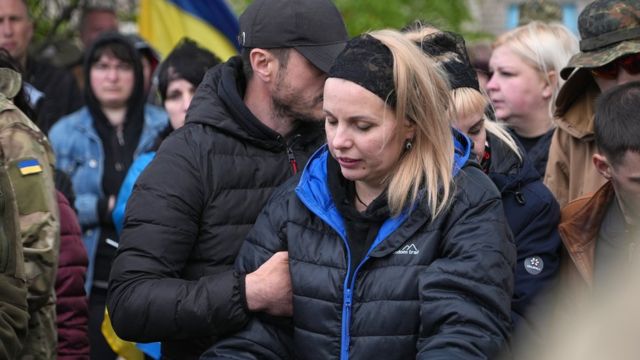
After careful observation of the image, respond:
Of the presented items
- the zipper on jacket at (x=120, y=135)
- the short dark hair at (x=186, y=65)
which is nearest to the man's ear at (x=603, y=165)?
the short dark hair at (x=186, y=65)

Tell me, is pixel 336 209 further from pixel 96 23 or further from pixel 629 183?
pixel 96 23

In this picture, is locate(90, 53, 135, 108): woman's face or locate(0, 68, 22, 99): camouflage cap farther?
locate(90, 53, 135, 108): woman's face

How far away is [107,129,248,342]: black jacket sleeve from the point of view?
11.7ft

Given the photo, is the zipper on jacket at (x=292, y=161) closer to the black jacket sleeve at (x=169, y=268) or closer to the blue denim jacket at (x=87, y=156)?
the black jacket sleeve at (x=169, y=268)

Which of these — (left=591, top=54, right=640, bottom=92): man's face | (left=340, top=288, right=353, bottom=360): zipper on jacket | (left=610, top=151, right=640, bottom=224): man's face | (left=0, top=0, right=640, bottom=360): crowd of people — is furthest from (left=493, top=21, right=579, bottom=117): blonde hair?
(left=340, top=288, right=353, bottom=360): zipper on jacket

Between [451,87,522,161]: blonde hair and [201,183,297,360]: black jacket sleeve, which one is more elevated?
[451,87,522,161]: blonde hair

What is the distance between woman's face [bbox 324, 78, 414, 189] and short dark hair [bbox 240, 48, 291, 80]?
0.47 m

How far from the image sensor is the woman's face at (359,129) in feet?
10.9

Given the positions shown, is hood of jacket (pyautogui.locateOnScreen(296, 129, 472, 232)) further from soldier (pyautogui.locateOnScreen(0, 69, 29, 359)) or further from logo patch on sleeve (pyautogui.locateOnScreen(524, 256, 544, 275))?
soldier (pyautogui.locateOnScreen(0, 69, 29, 359))

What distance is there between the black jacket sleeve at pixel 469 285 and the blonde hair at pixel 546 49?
258 centimetres

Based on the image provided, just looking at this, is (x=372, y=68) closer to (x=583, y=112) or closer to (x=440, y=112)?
(x=440, y=112)

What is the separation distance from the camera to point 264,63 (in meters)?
3.87

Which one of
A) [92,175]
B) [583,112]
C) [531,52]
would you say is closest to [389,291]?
[583,112]

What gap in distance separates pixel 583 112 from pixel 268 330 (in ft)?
6.56
